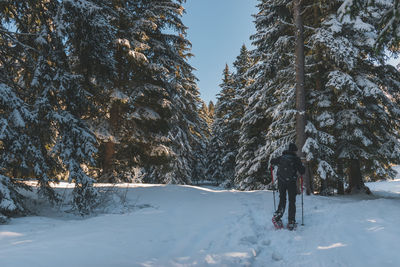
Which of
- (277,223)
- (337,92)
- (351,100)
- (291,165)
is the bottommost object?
(277,223)

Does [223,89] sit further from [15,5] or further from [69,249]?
[69,249]

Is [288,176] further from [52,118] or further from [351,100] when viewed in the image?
[52,118]

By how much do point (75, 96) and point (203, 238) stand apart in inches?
194

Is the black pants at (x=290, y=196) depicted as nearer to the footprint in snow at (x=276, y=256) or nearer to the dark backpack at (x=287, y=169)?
the dark backpack at (x=287, y=169)

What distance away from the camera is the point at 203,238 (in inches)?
177

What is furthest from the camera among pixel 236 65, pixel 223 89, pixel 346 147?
pixel 223 89

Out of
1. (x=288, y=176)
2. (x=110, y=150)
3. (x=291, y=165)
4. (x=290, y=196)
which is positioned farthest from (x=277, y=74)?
(x=110, y=150)

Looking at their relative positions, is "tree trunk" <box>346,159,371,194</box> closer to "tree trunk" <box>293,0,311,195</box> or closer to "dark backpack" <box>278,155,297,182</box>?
"tree trunk" <box>293,0,311,195</box>

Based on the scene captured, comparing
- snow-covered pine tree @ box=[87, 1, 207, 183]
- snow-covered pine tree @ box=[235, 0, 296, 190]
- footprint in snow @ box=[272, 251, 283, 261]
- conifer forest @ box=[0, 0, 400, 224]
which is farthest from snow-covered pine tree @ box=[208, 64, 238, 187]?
footprint in snow @ box=[272, 251, 283, 261]

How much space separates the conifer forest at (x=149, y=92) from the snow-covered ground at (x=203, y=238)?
1374 mm

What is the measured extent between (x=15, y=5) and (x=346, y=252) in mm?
9688

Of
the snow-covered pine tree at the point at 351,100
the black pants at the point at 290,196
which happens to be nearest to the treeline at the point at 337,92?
the snow-covered pine tree at the point at 351,100

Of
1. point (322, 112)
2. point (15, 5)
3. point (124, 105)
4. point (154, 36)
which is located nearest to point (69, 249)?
point (15, 5)

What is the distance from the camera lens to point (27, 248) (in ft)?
10.6
